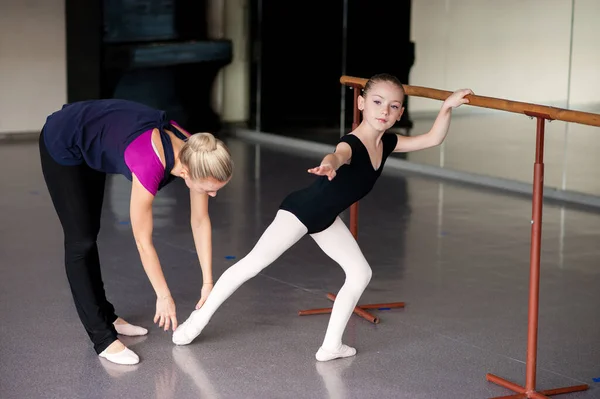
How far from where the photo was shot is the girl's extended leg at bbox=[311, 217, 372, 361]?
387 cm

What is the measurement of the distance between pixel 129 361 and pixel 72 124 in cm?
90

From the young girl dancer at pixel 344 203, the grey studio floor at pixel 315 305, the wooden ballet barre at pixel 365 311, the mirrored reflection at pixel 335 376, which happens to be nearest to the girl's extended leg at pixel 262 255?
the young girl dancer at pixel 344 203

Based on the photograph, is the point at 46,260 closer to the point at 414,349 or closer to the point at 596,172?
the point at 414,349

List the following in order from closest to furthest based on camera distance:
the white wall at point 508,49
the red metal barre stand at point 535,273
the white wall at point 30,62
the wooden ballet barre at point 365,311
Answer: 1. the red metal barre stand at point 535,273
2. the wooden ballet barre at point 365,311
3. the white wall at point 508,49
4. the white wall at point 30,62

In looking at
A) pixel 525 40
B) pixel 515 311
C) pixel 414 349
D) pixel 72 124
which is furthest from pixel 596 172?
pixel 72 124

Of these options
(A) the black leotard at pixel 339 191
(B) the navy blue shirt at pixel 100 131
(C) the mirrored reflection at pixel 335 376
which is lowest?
(C) the mirrored reflection at pixel 335 376

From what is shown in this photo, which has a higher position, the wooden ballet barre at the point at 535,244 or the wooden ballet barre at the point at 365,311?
the wooden ballet barre at the point at 535,244

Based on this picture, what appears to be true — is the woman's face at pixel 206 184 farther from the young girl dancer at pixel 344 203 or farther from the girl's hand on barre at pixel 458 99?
the girl's hand on barre at pixel 458 99

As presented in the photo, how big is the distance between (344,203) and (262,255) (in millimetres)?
361

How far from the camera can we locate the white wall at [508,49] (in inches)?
283

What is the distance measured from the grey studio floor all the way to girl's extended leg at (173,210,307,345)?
23cm

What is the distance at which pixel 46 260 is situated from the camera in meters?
5.34

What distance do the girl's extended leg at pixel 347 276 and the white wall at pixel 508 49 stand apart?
377 cm

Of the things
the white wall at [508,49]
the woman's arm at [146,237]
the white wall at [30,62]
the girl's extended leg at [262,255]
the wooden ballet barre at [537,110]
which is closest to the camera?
the wooden ballet barre at [537,110]
